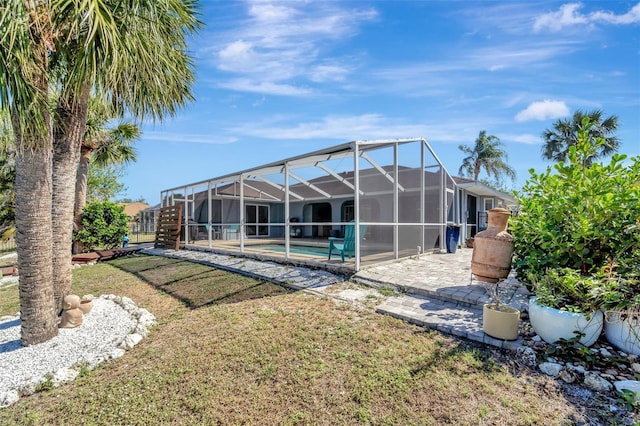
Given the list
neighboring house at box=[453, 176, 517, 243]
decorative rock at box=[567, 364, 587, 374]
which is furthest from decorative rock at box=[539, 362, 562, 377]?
neighboring house at box=[453, 176, 517, 243]

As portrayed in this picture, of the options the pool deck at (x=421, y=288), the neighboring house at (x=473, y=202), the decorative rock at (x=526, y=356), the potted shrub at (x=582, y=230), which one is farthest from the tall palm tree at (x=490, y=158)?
the decorative rock at (x=526, y=356)

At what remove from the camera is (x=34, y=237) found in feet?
11.9

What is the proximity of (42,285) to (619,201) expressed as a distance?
281 inches

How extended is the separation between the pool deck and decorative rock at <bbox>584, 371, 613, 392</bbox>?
2.03 feet

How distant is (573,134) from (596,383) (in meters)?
19.5

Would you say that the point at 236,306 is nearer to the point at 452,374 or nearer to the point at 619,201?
the point at 452,374

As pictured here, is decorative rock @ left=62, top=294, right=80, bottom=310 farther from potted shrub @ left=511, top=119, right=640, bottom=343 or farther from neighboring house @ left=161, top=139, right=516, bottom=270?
potted shrub @ left=511, top=119, right=640, bottom=343

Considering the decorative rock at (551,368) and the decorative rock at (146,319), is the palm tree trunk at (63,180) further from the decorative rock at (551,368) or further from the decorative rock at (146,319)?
the decorative rock at (551,368)

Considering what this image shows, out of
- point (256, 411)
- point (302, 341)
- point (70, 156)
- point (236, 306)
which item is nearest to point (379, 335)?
point (302, 341)

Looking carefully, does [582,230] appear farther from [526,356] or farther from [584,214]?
[526,356]

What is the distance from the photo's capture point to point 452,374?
9.27ft

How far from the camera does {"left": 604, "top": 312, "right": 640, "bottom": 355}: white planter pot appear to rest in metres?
3.03

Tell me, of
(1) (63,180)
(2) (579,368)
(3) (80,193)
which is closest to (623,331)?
(2) (579,368)

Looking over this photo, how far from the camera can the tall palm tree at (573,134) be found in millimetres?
15172
